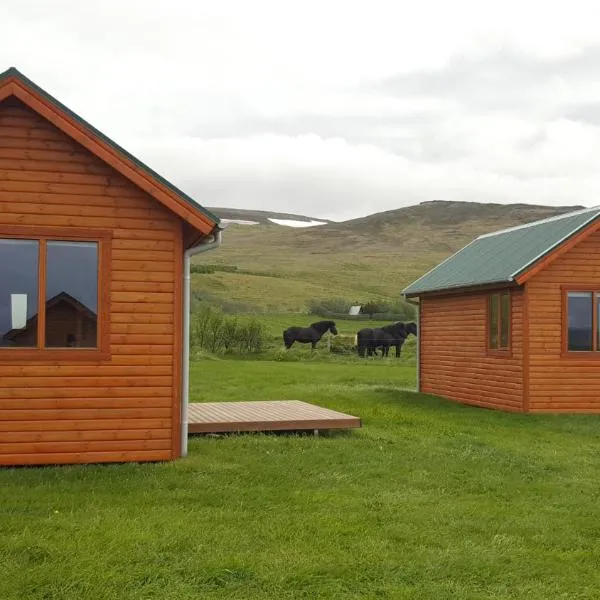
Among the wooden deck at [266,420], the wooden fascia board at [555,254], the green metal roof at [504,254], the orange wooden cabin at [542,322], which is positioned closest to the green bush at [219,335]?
the green metal roof at [504,254]

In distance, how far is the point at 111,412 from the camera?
10.3 meters

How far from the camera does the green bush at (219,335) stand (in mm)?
34188

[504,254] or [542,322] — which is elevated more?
[504,254]

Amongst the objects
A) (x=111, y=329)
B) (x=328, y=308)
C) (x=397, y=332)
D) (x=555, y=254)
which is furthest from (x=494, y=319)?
(x=328, y=308)

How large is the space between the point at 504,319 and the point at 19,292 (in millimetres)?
10760

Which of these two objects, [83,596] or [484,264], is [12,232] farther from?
[484,264]

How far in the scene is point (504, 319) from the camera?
57.9 ft

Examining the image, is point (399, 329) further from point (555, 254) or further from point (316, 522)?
point (316, 522)

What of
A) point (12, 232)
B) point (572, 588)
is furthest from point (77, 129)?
point (572, 588)

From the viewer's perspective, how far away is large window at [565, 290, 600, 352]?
55.3 feet

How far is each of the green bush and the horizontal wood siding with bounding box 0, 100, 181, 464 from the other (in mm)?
23413

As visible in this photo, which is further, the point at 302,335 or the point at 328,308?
the point at 328,308

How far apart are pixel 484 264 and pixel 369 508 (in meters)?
11.9

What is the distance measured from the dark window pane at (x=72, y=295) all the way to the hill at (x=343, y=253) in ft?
158
